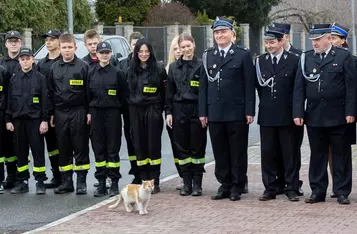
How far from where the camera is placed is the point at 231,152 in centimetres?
1130

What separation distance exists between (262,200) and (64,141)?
2833mm

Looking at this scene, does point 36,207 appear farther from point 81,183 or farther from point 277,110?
point 277,110

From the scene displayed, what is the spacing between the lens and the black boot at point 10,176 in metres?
12.6

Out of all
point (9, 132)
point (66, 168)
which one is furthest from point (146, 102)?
point (9, 132)

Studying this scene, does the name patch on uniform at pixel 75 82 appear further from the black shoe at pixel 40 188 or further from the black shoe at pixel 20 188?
the black shoe at pixel 20 188

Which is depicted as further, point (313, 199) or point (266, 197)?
point (266, 197)

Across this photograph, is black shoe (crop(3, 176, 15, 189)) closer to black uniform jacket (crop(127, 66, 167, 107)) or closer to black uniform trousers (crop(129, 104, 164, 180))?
black uniform trousers (crop(129, 104, 164, 180))

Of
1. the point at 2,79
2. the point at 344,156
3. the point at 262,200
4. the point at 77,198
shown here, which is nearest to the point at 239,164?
the point at 262,200

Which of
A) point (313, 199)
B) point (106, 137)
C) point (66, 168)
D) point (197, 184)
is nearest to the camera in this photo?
point (313, 199)

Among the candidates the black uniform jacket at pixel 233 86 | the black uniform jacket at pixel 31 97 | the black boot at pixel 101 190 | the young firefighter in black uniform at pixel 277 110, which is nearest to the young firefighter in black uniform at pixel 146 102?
the black boot at pixel 101 190

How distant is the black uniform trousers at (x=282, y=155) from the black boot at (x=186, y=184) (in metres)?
1.05

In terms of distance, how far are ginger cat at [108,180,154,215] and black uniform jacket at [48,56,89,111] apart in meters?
1.81

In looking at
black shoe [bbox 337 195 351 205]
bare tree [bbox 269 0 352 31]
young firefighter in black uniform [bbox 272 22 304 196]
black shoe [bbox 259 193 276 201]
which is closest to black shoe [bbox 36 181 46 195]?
black shoe [bbox 259 193 276 201]

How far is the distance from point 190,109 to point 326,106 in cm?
188
